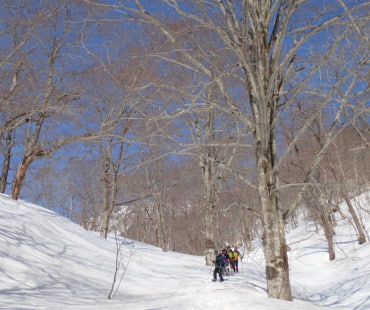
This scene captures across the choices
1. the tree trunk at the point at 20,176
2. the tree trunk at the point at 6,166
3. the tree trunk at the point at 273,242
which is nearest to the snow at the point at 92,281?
the tree trunk at the point at 273,242

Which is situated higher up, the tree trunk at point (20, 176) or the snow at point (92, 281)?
the tree trunk at point (20, 176)

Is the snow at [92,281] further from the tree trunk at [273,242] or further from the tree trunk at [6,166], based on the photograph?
the tree trunk at [6,166]

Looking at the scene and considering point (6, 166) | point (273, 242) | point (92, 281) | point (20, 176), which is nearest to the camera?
point (273, 242)

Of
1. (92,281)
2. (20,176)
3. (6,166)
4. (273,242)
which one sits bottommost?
(92,281)

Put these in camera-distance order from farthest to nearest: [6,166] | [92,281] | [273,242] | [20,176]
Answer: [6,166] < [20,176] < [92,281] < [273,242]

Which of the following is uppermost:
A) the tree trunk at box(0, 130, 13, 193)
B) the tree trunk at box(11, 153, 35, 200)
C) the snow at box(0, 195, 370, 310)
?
the tree trunk at box(0, 130, 13, 193)

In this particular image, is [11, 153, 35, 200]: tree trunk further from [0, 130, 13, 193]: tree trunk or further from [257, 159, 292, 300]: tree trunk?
[257, 159, 292, 300]: tree trunk

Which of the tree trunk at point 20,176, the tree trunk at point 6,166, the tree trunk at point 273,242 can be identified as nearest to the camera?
the tree trunk at point 273,242

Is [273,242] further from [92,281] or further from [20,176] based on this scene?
[20,176]

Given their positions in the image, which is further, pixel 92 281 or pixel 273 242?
pixel 92 281

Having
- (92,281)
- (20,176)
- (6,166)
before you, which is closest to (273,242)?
(92,281)

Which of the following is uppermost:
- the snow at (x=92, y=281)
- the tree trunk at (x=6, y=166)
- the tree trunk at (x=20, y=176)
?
the tree trunk at (x=6, y=166)

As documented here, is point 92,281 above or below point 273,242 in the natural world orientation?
below

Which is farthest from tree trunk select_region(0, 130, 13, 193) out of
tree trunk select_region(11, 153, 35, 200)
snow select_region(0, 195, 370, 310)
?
snow select_region(0, 195, 370, 310)
